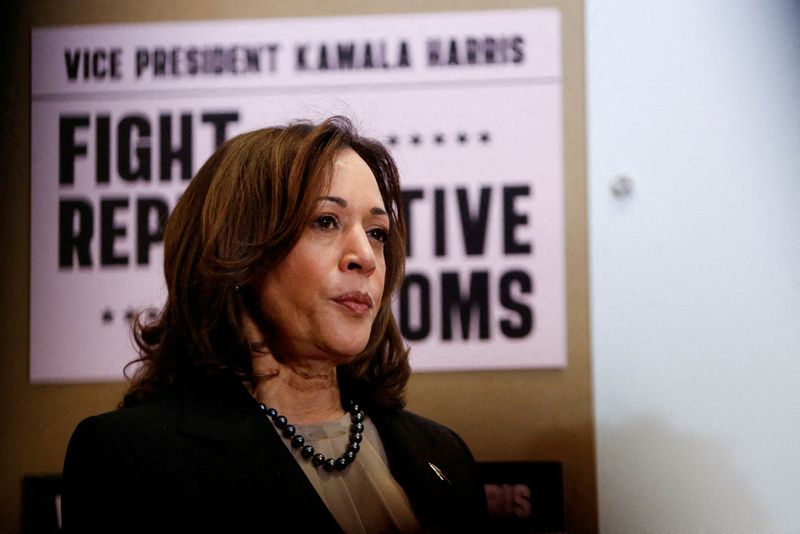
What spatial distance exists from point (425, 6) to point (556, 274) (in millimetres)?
540

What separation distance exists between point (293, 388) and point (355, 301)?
0.15 m

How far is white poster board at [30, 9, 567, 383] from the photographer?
132 cm

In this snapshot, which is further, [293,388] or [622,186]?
[622,186]

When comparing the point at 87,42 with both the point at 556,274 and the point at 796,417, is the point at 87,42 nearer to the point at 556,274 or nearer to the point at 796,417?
the point at 556,274

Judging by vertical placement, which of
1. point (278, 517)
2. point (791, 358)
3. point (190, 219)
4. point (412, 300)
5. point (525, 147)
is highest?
point (525, 147)

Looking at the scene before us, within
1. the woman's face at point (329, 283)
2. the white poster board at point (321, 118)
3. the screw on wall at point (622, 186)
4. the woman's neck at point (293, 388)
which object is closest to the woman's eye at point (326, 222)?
the woman's face at point (329, 283)

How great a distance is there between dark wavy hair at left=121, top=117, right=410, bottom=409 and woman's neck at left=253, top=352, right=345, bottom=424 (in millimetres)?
24

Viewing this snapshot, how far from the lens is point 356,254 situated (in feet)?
3.41

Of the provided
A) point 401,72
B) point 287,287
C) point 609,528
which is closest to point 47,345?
point 287,287


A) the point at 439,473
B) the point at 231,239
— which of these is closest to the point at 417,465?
the point at 439,473

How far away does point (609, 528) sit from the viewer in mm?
1296

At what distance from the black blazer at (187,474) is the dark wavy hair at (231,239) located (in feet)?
0.22

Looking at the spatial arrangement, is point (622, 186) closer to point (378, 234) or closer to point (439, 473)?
point (378, 234)

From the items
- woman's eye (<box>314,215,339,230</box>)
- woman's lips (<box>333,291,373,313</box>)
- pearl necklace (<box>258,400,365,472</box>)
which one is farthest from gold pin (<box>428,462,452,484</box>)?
woman's eye (<box>314,215,339,230</box>)
